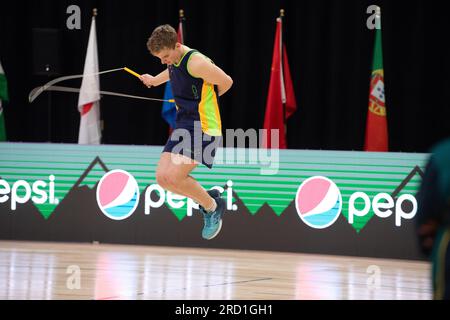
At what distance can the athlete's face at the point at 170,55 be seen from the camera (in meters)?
6.74

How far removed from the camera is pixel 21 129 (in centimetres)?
1259

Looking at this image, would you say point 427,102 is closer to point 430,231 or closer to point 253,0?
point 253,0

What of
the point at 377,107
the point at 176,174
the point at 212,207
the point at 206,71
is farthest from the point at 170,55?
the point at 377,107

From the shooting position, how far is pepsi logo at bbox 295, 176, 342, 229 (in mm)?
8914

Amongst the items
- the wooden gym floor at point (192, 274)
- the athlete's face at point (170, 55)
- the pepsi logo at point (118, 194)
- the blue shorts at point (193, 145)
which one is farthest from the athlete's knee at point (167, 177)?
the pepsi logo at point (118, 194)

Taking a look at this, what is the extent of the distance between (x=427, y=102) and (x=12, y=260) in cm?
578

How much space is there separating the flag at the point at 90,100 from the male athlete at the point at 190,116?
4.13m

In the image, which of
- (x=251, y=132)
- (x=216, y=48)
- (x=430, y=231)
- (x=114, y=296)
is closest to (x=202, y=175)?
(x=251, y=132)

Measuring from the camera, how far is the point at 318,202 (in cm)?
895

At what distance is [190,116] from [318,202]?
7.97 feet


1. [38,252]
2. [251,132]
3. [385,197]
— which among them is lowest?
[38,252]

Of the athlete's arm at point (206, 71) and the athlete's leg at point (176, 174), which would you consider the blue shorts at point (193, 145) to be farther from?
the athlete's arm at point (206, 71)

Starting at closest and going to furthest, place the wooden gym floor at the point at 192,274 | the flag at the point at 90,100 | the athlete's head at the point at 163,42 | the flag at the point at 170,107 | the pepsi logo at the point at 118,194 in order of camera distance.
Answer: the wooden gym floor at the point at 192,274
the athlete's head at the point at 163,42
the pepsi logo at the point at 118,194
the flag at the point at 170,107
the flag at the point at 90,100

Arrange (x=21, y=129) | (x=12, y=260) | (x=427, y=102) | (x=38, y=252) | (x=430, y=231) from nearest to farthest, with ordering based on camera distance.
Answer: (x=430, y=231)
(x=12, y=260)
(x=38, y=252)
(x=427, y=102)
(x=21, y=129)
